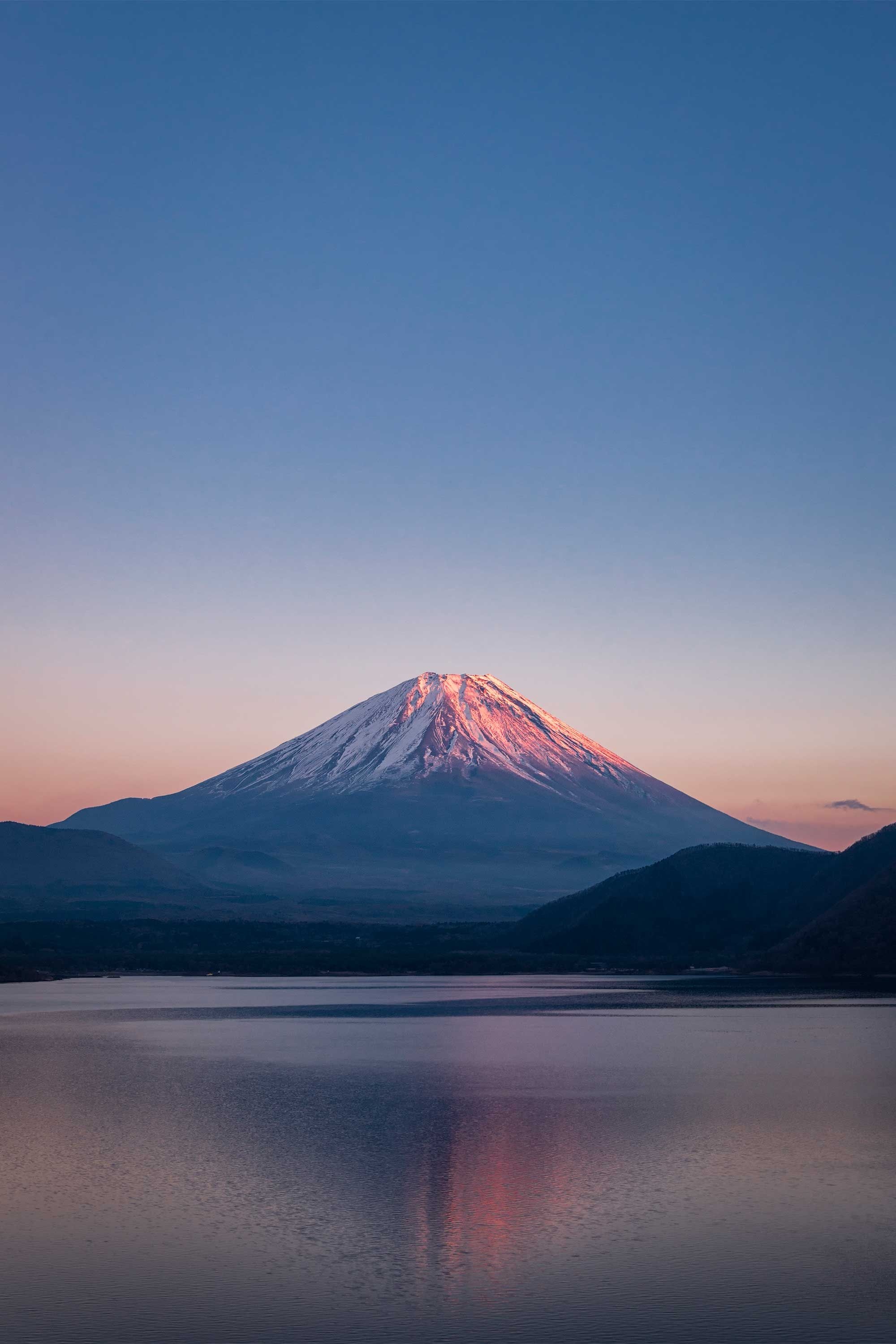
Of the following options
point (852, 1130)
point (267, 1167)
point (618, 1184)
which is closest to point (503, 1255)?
point (618, 1184)

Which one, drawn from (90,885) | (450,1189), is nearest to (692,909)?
(450,1189)

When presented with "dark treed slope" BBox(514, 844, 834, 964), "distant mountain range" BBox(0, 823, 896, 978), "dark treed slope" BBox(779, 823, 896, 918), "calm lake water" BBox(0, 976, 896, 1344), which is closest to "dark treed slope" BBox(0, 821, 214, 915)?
"distant mountain range" BBox(0, 823, 896, 978)

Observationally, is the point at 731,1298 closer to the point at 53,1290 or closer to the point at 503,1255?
the point at 503,1255

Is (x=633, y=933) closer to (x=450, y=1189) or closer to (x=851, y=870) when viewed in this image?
(x=851, y=870)

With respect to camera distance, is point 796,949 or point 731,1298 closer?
point 731,1298

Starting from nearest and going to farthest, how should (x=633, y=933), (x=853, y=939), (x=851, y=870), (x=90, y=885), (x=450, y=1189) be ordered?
(x=450, y=1189)
(x=853, y=939)
(x=851, y=870)
(x=633, y=933)
(x=90, y=885)

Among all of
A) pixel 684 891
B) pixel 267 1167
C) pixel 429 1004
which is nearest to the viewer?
pixel 267 1167

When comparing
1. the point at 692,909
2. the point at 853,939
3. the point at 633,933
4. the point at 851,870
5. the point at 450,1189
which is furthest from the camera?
the point at 692,909

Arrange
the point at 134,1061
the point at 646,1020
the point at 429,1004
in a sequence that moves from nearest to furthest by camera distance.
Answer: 1. the point at 134,1061
2. the point at 646,1020
3. the point at 429,1004
